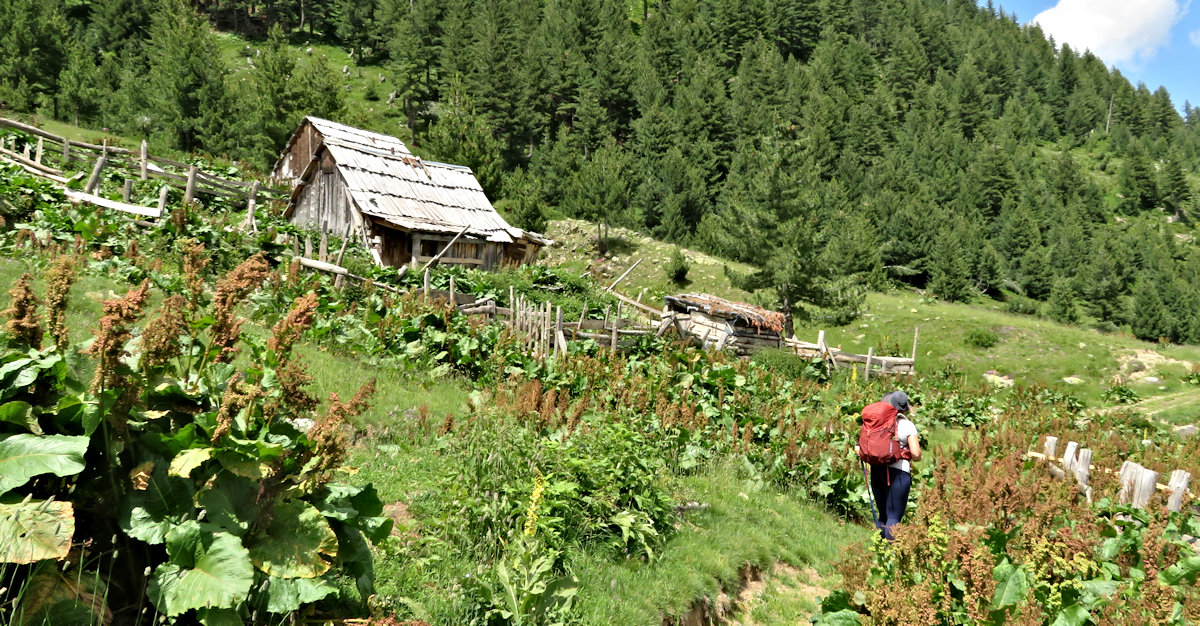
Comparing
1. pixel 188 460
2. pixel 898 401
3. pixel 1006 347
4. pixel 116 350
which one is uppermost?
pixel 116 350

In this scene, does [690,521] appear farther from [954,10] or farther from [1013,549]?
[954,10]

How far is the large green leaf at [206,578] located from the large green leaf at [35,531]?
1.41ft

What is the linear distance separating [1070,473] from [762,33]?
3855 inches

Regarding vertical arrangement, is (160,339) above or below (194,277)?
below

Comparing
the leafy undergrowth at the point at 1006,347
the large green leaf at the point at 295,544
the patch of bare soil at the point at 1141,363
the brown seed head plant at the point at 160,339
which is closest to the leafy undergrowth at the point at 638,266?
the leafy undergrowth at the point at 1006,347

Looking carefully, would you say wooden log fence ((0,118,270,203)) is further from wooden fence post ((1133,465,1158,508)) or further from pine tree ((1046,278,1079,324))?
pine tree ((1046,278,1079,324))

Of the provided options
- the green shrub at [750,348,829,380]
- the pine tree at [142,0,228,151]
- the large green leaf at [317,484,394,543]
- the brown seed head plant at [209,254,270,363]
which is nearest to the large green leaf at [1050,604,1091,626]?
the large green leaf at [317,484,394,543]

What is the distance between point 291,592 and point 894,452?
6407 mm

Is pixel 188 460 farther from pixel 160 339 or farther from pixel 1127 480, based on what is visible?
pixel 1127 480

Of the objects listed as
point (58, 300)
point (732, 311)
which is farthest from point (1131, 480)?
point (732, 311)

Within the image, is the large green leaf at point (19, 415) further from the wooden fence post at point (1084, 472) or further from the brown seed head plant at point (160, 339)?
the wooden fence post at point (1084, 472)

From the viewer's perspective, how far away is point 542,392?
12484mm

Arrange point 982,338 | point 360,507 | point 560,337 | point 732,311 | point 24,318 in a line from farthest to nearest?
1. point 982,338
2. point 732,311
3. point 560,337
4. point 360,507
5. point 24,318

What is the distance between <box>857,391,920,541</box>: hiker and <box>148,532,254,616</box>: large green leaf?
6620 millimetres
